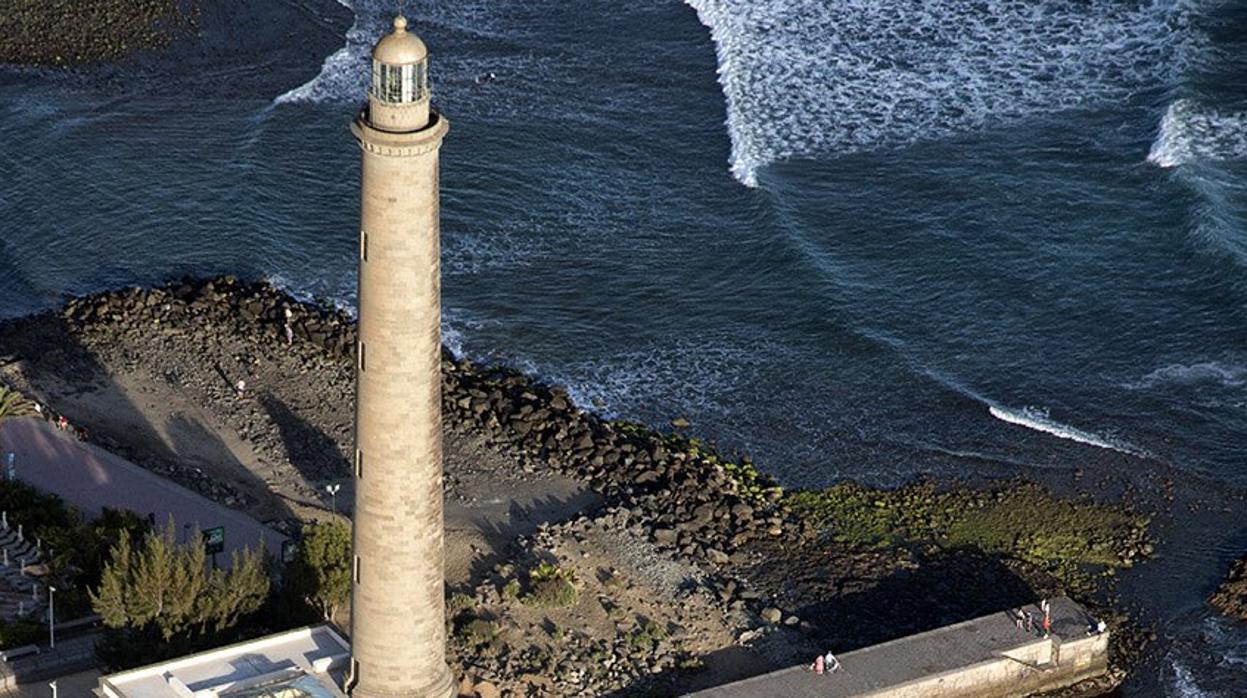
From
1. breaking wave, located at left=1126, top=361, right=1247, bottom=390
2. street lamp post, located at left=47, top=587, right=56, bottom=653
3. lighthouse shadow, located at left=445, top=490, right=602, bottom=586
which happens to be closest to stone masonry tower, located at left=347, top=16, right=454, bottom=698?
street lamp post, located at left=47, top=587, right=56, bottom=653

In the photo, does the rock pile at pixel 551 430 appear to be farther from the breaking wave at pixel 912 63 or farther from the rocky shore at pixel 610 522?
the breaking wave at pixel 912 63

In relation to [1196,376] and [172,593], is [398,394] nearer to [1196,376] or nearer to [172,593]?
[172,593]

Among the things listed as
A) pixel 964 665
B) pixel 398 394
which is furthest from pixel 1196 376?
pixel 398 394

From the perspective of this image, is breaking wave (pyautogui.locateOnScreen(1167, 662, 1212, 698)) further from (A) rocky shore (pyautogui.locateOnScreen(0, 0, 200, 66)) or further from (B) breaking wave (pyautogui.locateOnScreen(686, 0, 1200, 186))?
(A) rocky shore (pyautogui.locateOnScreen(0, 0, 200, 66))

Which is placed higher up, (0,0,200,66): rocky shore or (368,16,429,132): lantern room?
(368,16,429,132): lantern room

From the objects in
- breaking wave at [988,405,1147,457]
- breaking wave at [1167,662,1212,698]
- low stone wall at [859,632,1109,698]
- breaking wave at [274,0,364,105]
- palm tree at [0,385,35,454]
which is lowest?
breaking wave at [1167,662,1212,698]

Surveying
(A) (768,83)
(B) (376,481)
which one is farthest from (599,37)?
(B) (376,481)
